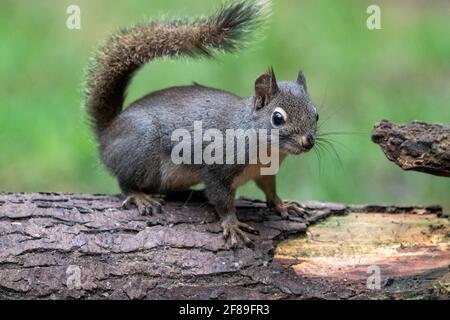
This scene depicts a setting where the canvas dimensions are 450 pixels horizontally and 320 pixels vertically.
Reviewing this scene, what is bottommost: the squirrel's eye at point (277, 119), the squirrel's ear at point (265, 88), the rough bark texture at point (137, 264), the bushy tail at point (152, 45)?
the rough bark texture at point (137, 264)

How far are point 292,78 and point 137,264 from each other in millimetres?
3373

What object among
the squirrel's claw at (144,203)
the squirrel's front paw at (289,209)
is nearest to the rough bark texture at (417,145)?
the squirrel's front paw at (289,209)

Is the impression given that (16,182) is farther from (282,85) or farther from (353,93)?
(353,93)

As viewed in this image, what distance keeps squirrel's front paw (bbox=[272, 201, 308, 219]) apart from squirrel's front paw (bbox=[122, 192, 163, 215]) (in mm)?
564

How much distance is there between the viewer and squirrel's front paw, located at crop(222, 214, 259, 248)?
313 centimetres

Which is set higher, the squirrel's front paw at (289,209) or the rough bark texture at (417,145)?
the rough bark texture at (417,145)

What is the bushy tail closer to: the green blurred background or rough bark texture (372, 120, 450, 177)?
the green blurred background

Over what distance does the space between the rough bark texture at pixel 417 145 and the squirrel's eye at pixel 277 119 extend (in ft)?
1.42

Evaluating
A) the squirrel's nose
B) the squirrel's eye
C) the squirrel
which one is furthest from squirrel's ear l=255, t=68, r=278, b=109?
the squirrel's nose

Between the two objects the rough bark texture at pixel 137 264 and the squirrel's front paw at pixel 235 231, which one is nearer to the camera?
the rough bark texture at pixel 137 264

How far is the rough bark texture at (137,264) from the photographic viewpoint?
283 centimetres

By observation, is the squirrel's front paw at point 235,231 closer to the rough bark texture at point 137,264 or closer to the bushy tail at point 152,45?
the rough bark texture at point 137,264

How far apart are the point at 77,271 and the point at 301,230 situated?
1.02 metres
